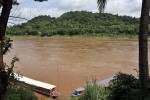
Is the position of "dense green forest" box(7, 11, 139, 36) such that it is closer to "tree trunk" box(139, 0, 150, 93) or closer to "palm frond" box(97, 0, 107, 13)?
"tree trunk" box(139, 0, 150, 93)

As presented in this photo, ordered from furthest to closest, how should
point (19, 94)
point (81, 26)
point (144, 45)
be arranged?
1. point (81, 26)
2. point (19, 94)
3. point (144, 45)

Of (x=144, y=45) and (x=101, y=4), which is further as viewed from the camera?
(x=144, y=45)

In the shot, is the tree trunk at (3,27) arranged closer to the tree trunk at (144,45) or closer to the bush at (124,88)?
the tree trunk at (144,45)

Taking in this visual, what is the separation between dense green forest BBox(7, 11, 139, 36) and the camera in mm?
72000

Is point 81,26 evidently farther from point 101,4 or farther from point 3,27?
point 3,27

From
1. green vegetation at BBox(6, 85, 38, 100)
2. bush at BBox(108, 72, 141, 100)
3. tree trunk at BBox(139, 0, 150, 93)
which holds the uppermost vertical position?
tree trunk at BBox(139, 0, 150, 93)

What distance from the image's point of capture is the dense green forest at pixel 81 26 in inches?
2835

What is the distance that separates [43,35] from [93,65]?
48.2 metres

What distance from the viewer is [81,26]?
76500mm

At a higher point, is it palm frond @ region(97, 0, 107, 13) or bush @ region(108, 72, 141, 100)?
palm frond @ region(97, 0, 107, 13)

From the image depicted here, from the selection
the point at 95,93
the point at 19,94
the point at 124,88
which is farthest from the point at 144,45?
the point at 19,94

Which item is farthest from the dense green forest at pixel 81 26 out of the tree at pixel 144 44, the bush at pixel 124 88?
the tree at pixel 144 44

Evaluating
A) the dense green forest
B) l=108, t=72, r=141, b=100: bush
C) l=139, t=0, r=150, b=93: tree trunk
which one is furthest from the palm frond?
the dense green forest

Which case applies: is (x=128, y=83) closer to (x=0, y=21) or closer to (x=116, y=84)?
(x=116, y=84)
